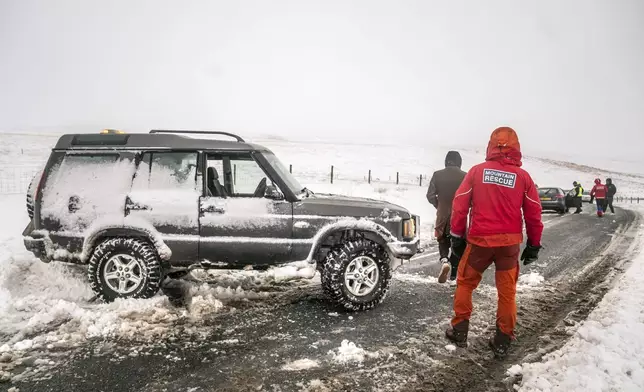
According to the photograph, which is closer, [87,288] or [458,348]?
[458,348]

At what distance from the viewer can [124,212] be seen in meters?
4.57

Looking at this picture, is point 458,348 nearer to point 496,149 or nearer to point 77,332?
point 496,149

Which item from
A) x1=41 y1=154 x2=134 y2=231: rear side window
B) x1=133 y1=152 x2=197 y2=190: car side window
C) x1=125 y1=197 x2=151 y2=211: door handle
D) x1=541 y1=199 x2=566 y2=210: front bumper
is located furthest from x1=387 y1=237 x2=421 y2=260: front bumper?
x1=541 y1=199 x2=566 y2=210: front bumper

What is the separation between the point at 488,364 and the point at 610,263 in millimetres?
5397

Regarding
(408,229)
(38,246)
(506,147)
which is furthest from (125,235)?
(506,147)

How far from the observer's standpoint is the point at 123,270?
454cm

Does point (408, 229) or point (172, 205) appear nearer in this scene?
point (172, 205)

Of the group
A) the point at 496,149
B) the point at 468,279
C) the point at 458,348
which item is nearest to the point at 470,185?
the point at 496,149

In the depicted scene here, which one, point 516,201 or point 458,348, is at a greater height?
point 516,201

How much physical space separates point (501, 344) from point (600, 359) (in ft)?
2.40

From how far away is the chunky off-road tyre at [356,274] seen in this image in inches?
175

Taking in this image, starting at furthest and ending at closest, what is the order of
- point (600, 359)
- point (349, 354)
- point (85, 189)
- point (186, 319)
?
point (85, 189) < point (186, 319) < point (349, 354) < point (600, 359)

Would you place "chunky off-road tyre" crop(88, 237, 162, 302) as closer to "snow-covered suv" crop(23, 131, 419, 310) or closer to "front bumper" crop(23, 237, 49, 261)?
"snow-covered suv" crop(23, 131, 419, 310)

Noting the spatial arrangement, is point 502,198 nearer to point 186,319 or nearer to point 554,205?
point 186,319
